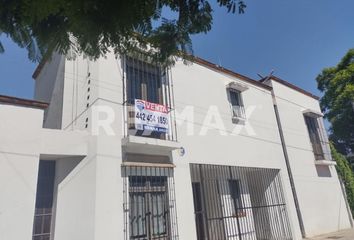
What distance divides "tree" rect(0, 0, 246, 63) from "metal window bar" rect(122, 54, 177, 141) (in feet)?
16.2

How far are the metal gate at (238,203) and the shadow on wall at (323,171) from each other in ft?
10.7

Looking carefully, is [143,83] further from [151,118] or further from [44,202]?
[44,202]

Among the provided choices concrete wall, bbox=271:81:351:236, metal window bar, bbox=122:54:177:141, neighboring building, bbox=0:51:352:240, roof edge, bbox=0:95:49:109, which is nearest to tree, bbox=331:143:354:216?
concrete wall, bbox=271:81:351:236

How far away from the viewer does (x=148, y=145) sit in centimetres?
682

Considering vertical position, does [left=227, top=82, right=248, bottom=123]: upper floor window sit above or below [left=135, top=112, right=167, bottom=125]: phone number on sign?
above

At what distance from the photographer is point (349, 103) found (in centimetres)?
1811

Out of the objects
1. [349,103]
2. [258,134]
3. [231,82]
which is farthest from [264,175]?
[349,103]

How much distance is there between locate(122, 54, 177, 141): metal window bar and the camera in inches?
281

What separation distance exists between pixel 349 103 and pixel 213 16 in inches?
772

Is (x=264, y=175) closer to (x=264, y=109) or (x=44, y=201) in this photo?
(x=264, y=109)

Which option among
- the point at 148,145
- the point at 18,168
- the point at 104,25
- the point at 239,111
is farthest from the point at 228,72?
the point at 104,25

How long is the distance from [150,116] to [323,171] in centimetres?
978

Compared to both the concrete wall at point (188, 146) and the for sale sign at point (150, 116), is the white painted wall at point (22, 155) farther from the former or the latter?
the for sale sign at point (150, 116)

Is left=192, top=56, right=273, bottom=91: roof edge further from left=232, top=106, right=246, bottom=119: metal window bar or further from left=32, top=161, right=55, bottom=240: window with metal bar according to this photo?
left=32, top=161, right=55, bottom=240: window with metal bar
